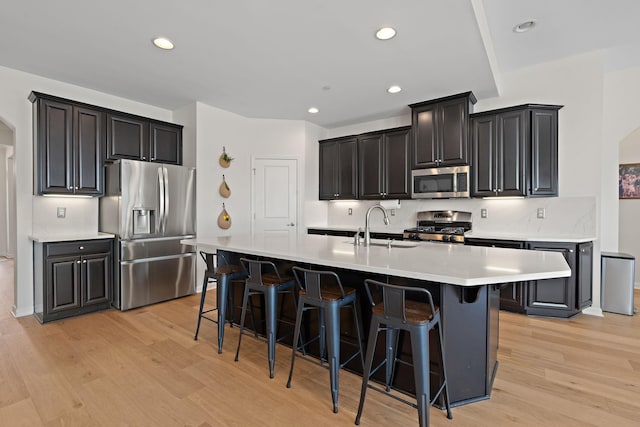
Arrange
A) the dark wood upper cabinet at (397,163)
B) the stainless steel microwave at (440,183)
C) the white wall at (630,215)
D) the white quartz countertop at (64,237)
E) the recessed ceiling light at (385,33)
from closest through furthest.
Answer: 1. the recessed ceiling light at (385,33)
2. the white quartz countertop at (64,237)
3. the stainless steel microwave at (440,183)
4. the white wall at (630,215)
5. the dark wood upper cabinet at (397,163)

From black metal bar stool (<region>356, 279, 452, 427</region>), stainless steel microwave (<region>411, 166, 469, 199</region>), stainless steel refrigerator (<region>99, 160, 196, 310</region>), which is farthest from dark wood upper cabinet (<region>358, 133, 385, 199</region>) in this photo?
black metal bar stool (<region>356, 279, 452, 427</region>)

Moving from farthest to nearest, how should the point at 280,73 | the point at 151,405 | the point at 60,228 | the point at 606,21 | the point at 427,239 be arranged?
the point at 427,239 → the point at 60,228 → the point at 280,73 → the point at 606,21 → the point at 151,405

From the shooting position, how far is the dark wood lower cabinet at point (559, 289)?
11.1ft

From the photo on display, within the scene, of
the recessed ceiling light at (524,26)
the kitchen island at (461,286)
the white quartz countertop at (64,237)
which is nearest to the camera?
the kitchen island at (461,286)

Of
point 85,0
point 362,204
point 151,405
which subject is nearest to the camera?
point 151,405

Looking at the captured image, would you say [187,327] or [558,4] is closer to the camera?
[558,4]

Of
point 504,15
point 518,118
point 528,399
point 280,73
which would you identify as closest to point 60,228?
point 280,73

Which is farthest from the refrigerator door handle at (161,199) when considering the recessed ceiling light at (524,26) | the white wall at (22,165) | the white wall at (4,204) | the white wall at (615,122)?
the white wall at (4,204)

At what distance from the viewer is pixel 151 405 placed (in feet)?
6.41

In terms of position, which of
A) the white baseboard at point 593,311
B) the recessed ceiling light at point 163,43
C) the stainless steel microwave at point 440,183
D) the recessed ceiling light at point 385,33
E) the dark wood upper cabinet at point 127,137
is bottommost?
the white baseboard at point 593,311

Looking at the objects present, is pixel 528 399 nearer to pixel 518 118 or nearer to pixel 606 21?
pixel 518 118

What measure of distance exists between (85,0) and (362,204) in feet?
14.1

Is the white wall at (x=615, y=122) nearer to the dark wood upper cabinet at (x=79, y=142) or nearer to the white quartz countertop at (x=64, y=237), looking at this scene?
the dark wood upper cabinet at (x=79, y=142)

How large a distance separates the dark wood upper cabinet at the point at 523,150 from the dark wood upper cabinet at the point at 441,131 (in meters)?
0.26
